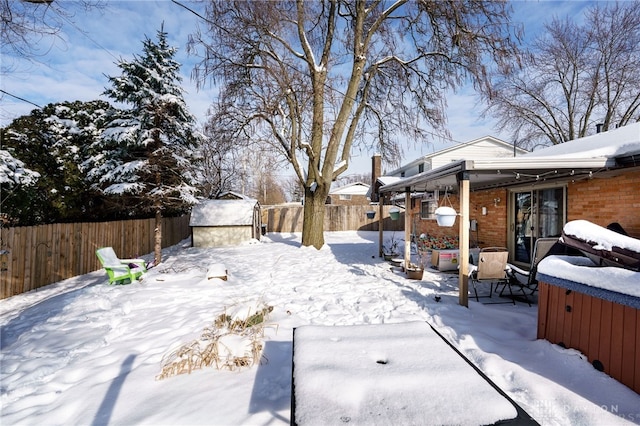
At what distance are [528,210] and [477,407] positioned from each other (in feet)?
24.8

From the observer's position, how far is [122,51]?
7930mm

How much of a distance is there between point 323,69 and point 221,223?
27.8ft

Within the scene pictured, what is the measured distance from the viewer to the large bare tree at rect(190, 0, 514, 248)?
966 centimetres

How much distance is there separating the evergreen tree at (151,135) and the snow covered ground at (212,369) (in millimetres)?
3349

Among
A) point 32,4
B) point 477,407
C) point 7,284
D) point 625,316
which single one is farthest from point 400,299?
point 7,284

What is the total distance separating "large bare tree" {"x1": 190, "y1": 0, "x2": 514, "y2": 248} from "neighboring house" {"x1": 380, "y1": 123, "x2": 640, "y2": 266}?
4.07m

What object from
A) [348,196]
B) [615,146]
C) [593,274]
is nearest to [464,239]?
[593,274]

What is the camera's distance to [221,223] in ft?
45.2

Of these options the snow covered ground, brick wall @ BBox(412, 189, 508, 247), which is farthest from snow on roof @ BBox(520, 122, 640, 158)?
brick wall @ BBox(412, 189, 508, 247)

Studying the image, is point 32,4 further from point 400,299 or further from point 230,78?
point 400,299

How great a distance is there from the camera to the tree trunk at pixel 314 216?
11.4 m

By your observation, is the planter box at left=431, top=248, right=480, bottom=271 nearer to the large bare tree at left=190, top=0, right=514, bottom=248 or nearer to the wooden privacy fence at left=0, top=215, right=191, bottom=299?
the large bare tree at left=190, top=0, right=514, bottom=248

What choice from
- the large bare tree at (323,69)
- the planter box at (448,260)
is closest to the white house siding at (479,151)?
the large bare tree at (323,69)

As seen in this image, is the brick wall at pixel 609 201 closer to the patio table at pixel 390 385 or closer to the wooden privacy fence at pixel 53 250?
the patio table at pixel 390 385
